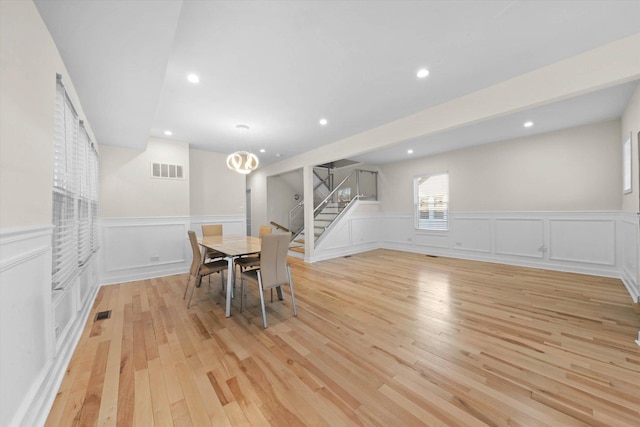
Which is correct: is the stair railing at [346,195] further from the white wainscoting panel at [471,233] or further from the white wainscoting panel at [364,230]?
the white wainscoting panel at [471,233]

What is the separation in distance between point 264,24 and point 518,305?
3.97m

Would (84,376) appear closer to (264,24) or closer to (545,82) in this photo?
(264,24)

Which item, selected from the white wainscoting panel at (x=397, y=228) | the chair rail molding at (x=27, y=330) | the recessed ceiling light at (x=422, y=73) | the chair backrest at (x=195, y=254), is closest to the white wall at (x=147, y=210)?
the chair backrest at (x=195, y=254)

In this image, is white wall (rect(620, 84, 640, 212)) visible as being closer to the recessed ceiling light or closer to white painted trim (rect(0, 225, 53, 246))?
the recessed ceiling light

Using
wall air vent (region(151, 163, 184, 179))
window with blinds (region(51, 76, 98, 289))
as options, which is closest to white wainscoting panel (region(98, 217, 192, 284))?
wall air vent (region(151, 163, 184, 179))

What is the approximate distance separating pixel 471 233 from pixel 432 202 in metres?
1.19

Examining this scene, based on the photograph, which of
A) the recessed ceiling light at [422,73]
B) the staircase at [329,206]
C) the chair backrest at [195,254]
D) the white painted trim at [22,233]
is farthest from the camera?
the staircase at [329,206]

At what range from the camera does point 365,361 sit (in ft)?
6.11

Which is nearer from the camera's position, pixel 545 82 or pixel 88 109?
pixel 545 82

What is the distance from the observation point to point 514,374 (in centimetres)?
170

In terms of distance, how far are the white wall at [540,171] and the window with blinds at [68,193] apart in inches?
257

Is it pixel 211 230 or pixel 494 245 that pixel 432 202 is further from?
pixel 211 230

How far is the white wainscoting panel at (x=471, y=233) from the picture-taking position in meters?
5.22

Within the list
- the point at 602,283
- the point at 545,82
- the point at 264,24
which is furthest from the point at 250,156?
the point at 602,283
